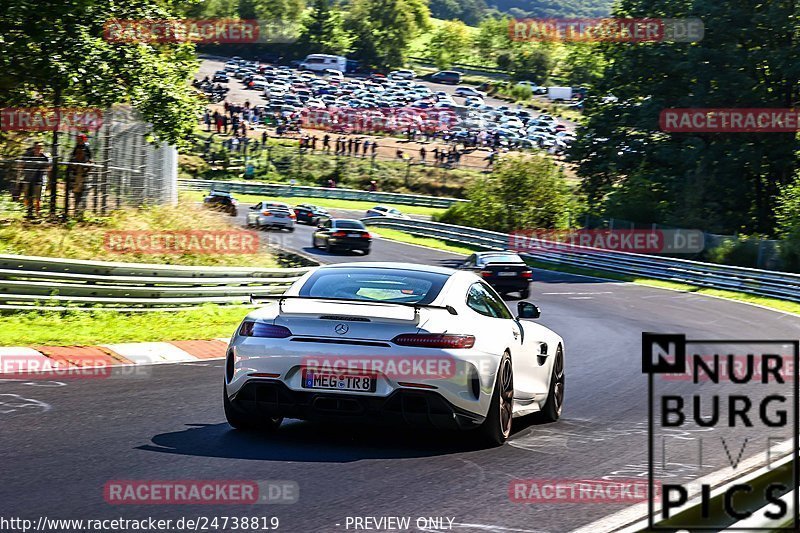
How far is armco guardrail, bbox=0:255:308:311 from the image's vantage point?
50.4 ft

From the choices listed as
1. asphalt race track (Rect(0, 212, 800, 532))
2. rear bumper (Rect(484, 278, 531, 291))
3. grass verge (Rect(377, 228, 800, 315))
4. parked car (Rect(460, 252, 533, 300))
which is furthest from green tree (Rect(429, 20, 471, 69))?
asphalt race track (Rect(0, 212, 800, 532))

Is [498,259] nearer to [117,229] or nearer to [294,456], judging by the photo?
[117,229]

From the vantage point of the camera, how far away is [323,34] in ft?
431

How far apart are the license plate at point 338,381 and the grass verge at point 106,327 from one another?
6.39 metres

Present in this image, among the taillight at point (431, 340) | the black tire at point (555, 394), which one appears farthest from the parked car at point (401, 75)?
the taillight at point (431, 340)

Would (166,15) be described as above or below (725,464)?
above

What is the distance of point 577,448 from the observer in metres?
8.77

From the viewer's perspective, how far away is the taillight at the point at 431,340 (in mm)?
7980

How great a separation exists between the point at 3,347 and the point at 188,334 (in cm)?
374

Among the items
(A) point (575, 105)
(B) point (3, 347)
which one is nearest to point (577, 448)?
(B) point (3, 347)

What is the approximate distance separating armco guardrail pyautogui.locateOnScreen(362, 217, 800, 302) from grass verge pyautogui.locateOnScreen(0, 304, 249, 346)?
21934 mm

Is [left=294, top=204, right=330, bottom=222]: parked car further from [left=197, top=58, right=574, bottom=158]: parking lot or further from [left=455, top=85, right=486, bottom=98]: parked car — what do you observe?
[left=455, top=85, right=486, bottom=98]: parked car

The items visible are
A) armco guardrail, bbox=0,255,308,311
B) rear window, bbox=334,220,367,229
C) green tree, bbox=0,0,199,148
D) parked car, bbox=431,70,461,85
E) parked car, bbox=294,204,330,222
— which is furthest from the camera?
parked car, bbox=431,70,461,85

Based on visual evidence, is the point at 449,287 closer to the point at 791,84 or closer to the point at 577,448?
the point at 577,448
